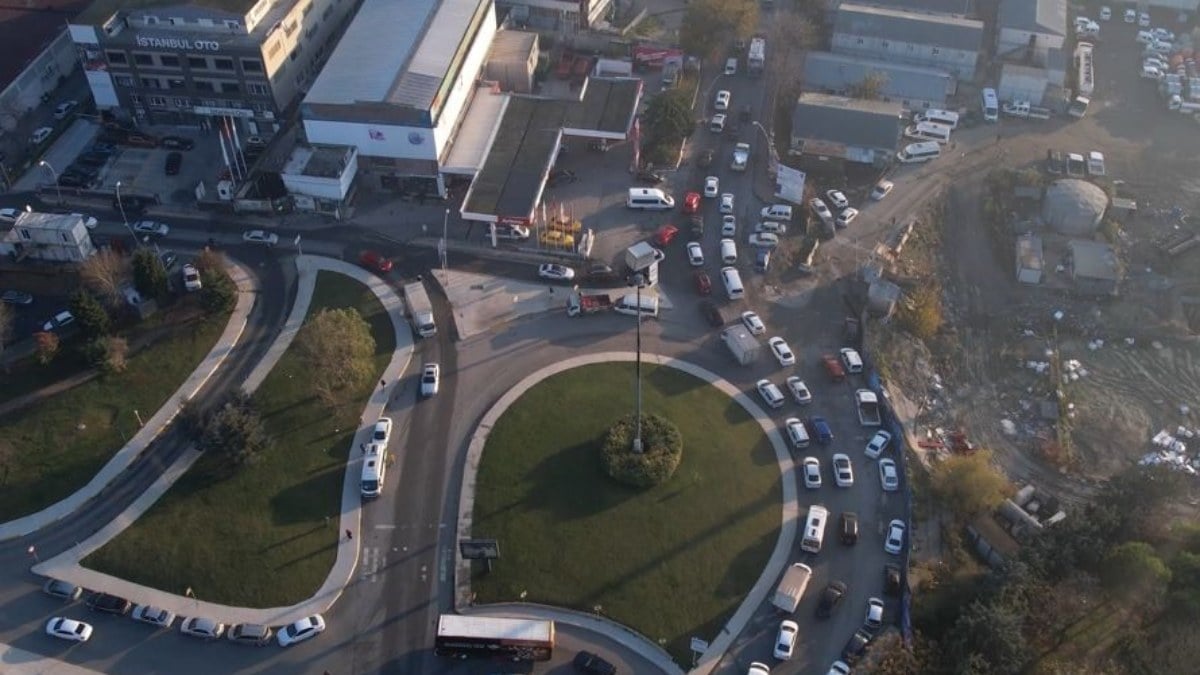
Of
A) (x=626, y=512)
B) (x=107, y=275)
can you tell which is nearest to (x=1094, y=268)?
(x=626, y=512)

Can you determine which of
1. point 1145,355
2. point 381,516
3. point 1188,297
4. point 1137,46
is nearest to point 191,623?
point 381,516

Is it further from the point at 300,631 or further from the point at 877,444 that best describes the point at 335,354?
the point at 877,444

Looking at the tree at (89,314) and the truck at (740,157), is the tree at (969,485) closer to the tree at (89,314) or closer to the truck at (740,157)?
the truck at (740,157)

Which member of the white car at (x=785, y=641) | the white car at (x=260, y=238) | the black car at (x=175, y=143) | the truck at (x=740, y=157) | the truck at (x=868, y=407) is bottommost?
the white car at (x=785, y=641)

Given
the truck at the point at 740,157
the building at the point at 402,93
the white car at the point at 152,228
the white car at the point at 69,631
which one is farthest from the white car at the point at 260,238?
the truck at the point at 740,157

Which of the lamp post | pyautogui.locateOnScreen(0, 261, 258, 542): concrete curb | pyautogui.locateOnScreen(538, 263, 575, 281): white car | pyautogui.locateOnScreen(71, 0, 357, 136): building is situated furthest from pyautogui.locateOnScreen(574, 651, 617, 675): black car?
the lamp post

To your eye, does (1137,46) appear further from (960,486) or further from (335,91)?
(335,91)
